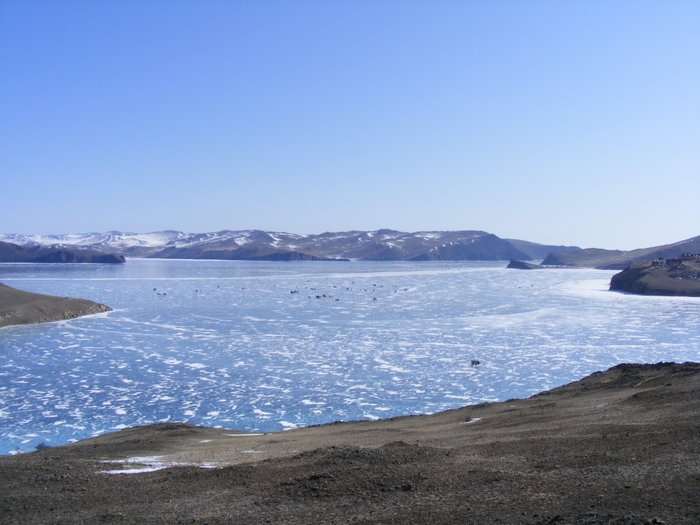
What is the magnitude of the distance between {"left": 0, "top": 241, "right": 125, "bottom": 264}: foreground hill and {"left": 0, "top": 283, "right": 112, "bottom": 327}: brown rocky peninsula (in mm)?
135040

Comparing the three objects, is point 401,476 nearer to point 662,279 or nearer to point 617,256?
point 662,279

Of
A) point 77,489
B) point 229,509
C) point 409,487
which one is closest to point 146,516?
point 229,509

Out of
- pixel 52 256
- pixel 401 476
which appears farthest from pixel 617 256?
pixel 401 476

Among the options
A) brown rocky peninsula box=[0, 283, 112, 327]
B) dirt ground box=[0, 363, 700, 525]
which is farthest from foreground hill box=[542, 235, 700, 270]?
dirt ground box=[0, 363, 700, 525]

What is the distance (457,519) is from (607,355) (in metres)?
22.5

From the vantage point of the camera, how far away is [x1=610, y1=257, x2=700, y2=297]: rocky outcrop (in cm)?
6341

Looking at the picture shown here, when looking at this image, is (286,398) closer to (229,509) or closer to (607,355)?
(229,509)

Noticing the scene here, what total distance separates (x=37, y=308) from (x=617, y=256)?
549 feet

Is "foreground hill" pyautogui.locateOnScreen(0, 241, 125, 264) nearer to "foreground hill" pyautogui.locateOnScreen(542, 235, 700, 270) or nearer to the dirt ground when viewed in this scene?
"foreground hill" pyautogui.locateOnScreen(542, 235, 700, 270)

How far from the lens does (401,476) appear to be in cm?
877

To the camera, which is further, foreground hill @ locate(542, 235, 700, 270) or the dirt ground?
foreground hill @ locate(542, 235, 700, 270)

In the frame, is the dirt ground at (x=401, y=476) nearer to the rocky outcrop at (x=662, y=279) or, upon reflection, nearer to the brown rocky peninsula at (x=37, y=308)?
the brown rocky peninsula at (x=37, y=308)

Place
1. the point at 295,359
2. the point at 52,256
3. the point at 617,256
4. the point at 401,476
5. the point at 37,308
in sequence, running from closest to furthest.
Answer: the point at 401,476, the point at 295,359, the point at 37,308, the point at 617,256, the point at 52,256

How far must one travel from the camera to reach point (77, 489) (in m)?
8.71
